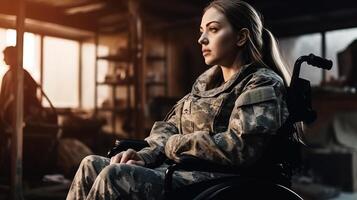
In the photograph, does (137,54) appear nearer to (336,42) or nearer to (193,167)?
(336,42)

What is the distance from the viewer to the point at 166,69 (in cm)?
761

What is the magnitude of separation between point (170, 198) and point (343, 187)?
411 centimetres

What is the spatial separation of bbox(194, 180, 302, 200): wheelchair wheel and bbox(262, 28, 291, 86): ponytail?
1.61 feet

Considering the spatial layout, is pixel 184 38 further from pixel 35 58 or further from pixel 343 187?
pixel 343 187

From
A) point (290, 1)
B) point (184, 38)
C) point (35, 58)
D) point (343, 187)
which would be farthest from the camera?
point (184, 38)

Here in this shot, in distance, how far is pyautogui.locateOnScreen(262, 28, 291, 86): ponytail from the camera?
6.32 feet

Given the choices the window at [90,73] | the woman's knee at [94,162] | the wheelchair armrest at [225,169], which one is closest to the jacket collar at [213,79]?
the wheelchair armrest at [225,169]

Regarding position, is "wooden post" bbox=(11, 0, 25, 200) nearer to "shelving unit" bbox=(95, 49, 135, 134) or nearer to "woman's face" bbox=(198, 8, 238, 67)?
"woman's face" bbox=(198, 8, 238, 67)

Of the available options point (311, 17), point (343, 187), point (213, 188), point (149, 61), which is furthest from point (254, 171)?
point (149, 61)

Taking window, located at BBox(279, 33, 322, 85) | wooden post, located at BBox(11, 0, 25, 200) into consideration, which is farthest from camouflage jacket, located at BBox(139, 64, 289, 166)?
window, located at BBox(279, 33, 322, 85)

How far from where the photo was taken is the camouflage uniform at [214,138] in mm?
1527

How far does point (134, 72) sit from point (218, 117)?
11.1ft

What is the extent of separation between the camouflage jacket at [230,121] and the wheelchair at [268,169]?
37 mm

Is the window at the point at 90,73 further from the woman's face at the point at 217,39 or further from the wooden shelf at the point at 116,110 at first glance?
the woman's face at the point at 217,39
